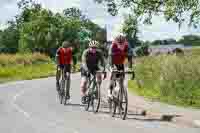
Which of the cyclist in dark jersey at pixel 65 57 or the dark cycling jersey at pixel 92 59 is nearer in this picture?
the dark cycling jersey at pixel 92 59

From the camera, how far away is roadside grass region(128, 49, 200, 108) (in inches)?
759

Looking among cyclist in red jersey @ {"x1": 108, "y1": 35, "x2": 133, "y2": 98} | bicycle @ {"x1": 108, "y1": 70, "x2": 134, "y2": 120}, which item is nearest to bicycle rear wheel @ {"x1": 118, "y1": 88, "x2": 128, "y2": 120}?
bicycle @ {"x1": 108, "y1": 70, "x2": 134, "y2": 120}

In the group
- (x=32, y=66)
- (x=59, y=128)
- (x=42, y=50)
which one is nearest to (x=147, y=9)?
(x=59, y=128)

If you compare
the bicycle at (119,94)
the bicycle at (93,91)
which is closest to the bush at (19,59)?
the bicycle at (93,91)

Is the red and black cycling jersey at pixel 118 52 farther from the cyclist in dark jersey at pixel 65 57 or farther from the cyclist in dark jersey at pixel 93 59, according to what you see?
the cyclist in dark jersey at pixel 65 57

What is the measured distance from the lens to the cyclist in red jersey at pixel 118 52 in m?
15.7

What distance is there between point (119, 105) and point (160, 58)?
9.26 metres

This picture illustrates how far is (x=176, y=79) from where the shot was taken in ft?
67.2

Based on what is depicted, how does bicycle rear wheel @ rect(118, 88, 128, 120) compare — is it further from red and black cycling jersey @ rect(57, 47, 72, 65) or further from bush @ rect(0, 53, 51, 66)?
bush @ rect(0, 53, 51, 66)

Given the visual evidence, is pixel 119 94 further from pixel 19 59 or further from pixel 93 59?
pixel 19 59

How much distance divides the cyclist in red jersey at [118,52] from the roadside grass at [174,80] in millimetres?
3044

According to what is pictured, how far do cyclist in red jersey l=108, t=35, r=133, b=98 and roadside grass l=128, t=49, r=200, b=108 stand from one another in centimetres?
304

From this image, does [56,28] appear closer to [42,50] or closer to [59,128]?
[42,50]

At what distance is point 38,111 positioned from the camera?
18.3m
